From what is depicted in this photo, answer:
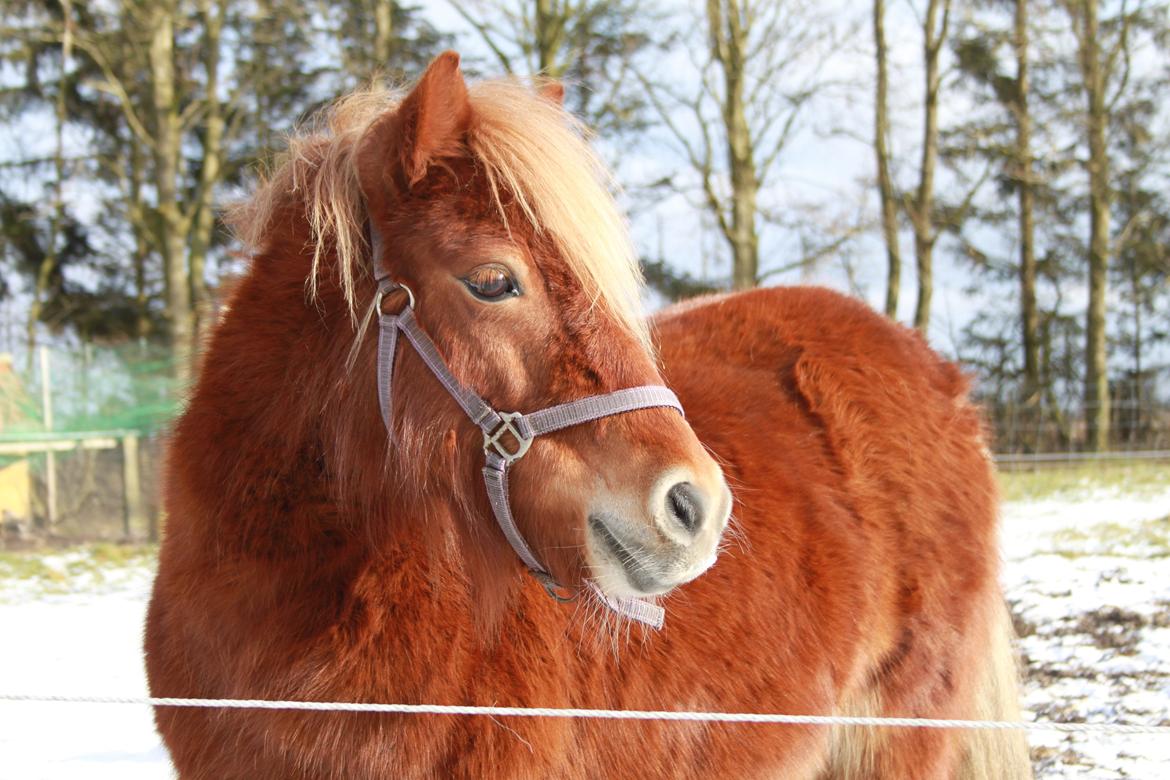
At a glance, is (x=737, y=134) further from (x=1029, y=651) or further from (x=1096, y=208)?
(x=1029, y=651)

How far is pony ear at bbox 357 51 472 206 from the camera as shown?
176 centimetres

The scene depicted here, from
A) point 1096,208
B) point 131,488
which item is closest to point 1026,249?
point 1096,208

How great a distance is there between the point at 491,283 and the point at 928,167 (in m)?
14.7

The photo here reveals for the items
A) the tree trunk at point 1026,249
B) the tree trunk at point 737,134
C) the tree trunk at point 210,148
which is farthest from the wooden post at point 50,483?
the tree trunk at point 1026,249

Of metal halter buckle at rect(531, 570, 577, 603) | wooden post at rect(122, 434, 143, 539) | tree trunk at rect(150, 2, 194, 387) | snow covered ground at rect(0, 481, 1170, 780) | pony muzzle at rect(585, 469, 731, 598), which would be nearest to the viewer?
pony muzzle at rect(585, 469, 731, 598)

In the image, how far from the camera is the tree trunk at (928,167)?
14750 mm

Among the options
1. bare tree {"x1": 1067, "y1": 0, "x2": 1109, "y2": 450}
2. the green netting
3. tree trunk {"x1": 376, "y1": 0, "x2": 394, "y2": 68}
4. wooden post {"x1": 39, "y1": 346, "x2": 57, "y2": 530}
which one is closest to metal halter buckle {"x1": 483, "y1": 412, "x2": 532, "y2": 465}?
the green netting

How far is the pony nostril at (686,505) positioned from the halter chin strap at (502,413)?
0.61 feet

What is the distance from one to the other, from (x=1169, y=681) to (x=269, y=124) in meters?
15.0

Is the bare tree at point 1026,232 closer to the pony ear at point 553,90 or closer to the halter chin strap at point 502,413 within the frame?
the pony ear at point 553,90

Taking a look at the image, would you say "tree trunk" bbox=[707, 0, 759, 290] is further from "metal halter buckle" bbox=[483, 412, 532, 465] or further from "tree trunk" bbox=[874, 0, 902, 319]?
"metal halter buckle" bbox=[483, 412, 532, 465]

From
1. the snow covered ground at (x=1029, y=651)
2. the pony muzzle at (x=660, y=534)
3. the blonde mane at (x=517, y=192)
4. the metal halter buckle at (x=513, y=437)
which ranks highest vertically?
the blonde mane at (x=517, y=192)

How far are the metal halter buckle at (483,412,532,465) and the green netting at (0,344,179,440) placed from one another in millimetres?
9836

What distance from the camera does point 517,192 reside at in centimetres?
184
